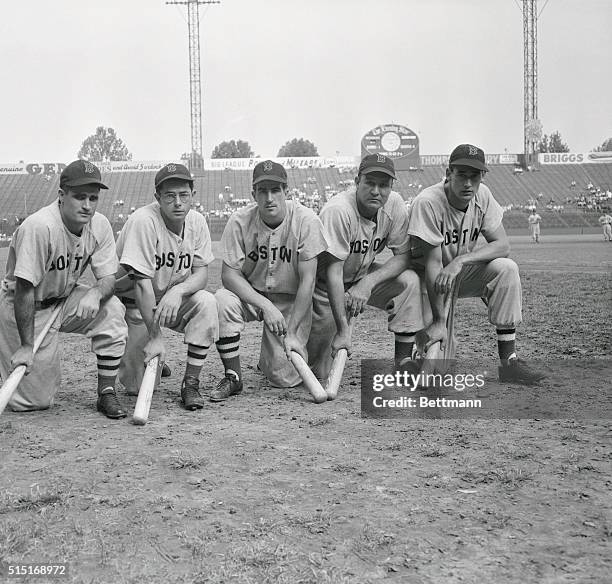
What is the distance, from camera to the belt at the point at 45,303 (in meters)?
4.92

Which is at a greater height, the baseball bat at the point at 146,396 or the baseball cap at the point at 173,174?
the baseball cap at the point at 173,174

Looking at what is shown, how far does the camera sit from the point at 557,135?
95.1 metres

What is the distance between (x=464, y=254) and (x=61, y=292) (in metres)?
2.92

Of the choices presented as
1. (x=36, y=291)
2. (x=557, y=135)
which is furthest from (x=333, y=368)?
(x=557, y=135)

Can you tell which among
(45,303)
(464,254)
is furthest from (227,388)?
(464,254)

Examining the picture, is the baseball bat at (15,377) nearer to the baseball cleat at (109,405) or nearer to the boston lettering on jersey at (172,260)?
the baseball cleat at (109,405)

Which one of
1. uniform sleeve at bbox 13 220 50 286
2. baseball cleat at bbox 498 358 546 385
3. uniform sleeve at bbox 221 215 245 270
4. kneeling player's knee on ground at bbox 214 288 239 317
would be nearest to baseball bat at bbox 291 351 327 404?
kneeling player's knee on ground at bbox 214 288 239 317

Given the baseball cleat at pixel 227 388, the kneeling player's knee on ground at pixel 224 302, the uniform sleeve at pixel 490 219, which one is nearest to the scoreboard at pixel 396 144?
the uniform sleeve at pixel 490 219

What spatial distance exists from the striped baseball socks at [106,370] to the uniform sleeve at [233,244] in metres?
1.09

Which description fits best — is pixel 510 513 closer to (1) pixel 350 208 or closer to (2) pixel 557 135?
(1) pixel 350 208

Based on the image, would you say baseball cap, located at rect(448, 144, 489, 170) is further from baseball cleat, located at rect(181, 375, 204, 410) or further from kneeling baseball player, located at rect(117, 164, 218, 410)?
baseball cleat, located at rect(181, 375, 204, 410)

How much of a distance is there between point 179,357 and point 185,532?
13.8 feet

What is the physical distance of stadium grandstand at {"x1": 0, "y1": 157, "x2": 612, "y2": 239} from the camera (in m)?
48.5

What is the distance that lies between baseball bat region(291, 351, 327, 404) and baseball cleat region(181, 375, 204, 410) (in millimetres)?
706
